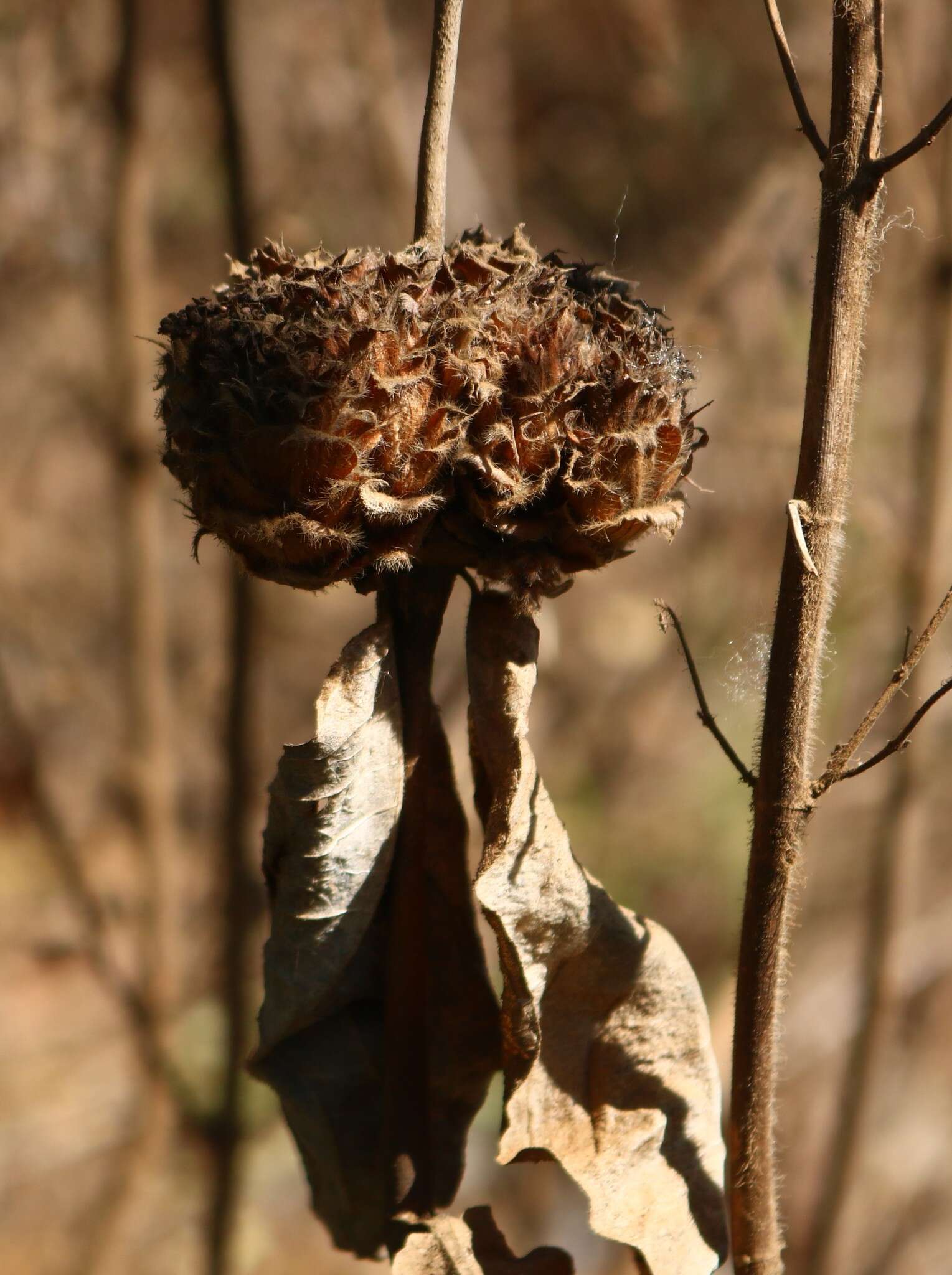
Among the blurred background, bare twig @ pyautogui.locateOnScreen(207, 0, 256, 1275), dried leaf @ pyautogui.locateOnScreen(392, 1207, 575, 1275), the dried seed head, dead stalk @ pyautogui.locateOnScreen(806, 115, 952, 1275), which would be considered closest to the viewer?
the dried seed head

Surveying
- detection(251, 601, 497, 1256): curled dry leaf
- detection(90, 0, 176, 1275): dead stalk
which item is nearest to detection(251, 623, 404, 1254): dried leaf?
detection(251, 601, 497, 1256): curled dry leaf

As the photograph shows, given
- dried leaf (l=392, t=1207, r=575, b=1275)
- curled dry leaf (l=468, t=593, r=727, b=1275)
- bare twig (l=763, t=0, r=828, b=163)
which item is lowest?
dried leaf (l=392, t=1207, r=575, b=1275)

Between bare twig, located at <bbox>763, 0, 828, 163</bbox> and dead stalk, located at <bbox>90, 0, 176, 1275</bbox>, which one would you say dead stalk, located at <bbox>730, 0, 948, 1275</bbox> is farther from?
dead stalk, located at <bbox>90, 0, 176, 1275</bbox>

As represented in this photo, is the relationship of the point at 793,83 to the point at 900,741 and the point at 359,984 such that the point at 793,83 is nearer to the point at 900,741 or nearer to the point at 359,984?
the point at 900,741

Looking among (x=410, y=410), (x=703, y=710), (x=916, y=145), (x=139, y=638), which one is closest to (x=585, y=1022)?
(x=703, y=710)

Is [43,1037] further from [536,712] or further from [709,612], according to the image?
[709,612]

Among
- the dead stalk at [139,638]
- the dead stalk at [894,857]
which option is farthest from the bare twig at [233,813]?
the dead stalk at [894,857]
